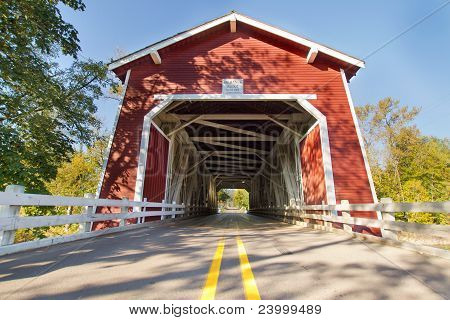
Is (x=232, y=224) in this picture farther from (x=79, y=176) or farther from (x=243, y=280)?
(x=79, y=176)

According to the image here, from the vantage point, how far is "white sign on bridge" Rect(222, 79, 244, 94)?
1087 centimetres

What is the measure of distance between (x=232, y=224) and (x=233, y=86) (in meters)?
6.52

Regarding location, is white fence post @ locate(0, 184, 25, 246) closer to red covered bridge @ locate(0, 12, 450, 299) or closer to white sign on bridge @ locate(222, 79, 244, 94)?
red covered bridge @ locate(0, 12, 450, 299)

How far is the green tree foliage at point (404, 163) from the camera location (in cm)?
2845

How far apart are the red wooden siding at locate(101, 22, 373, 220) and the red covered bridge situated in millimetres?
46

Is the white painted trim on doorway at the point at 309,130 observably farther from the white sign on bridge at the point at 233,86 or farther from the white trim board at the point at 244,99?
the white sign on bridge at the point at 233,86

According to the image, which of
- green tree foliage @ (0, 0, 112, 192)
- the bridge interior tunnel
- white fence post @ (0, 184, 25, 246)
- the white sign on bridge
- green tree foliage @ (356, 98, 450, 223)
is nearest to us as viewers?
white fence post @ (0, 184, 25, 246)

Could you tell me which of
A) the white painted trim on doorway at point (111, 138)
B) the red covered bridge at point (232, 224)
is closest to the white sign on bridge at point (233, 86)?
the red covered bridge at point (232, 224)

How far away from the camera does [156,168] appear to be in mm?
11680

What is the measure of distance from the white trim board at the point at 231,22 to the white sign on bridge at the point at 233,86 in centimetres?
245

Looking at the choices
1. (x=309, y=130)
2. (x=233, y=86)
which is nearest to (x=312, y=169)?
(x=309, y=130)

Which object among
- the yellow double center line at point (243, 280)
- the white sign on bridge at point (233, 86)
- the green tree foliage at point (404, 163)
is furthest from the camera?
the green tree foliage at point (404, 163)

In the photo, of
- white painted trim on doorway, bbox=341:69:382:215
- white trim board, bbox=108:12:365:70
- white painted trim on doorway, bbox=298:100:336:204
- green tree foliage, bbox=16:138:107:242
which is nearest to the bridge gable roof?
white trim board, bbox=108:12:365:70
